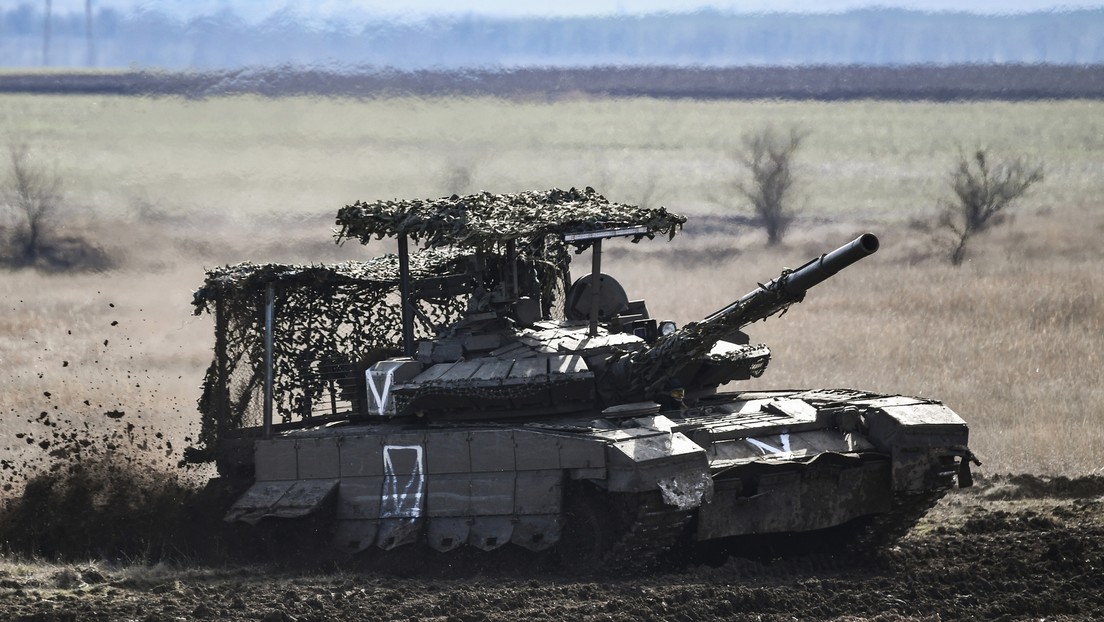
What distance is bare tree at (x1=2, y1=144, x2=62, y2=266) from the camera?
25984 millimetres

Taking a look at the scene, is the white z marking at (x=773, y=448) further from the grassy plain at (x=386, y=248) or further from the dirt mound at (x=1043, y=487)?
the grassy plain at (x=386, y=248)

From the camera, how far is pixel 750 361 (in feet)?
59.5

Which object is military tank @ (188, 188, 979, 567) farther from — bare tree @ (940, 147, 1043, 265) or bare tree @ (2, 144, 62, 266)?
bare tree @ (940, 147, 1043, 265)

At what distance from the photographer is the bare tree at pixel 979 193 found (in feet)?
101

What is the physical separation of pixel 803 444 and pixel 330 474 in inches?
185

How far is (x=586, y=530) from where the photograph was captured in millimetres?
16422

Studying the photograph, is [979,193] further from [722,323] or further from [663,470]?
[663,470]

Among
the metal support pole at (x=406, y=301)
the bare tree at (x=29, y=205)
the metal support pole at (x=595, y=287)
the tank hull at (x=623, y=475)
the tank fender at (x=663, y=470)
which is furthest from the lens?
the bare tree at (x=29, y=205)

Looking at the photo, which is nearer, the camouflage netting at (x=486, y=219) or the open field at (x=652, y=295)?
the open field at (x=652, y=295)

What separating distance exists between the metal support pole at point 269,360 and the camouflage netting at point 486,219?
110 centimetres

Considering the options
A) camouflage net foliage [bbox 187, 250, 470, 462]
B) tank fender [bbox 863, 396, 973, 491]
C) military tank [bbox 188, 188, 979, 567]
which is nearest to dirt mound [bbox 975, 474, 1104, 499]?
military tank [bbox 188, 188, 979, 567]

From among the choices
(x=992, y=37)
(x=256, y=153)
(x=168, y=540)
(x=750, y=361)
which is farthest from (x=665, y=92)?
(x=168, y=540)

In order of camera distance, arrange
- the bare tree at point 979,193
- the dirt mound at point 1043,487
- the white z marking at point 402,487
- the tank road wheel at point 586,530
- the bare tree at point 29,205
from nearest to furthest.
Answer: the tank road wheel at point 586,530 → the white z marking at point 402,487 → the dirt mound at point 1043,487 → the bare tree at point 29,205 → the bare tree at point 979,193

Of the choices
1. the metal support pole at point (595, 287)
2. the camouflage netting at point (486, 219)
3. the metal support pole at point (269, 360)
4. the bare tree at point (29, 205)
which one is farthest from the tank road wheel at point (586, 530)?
the bare tree at point (29, 205)
